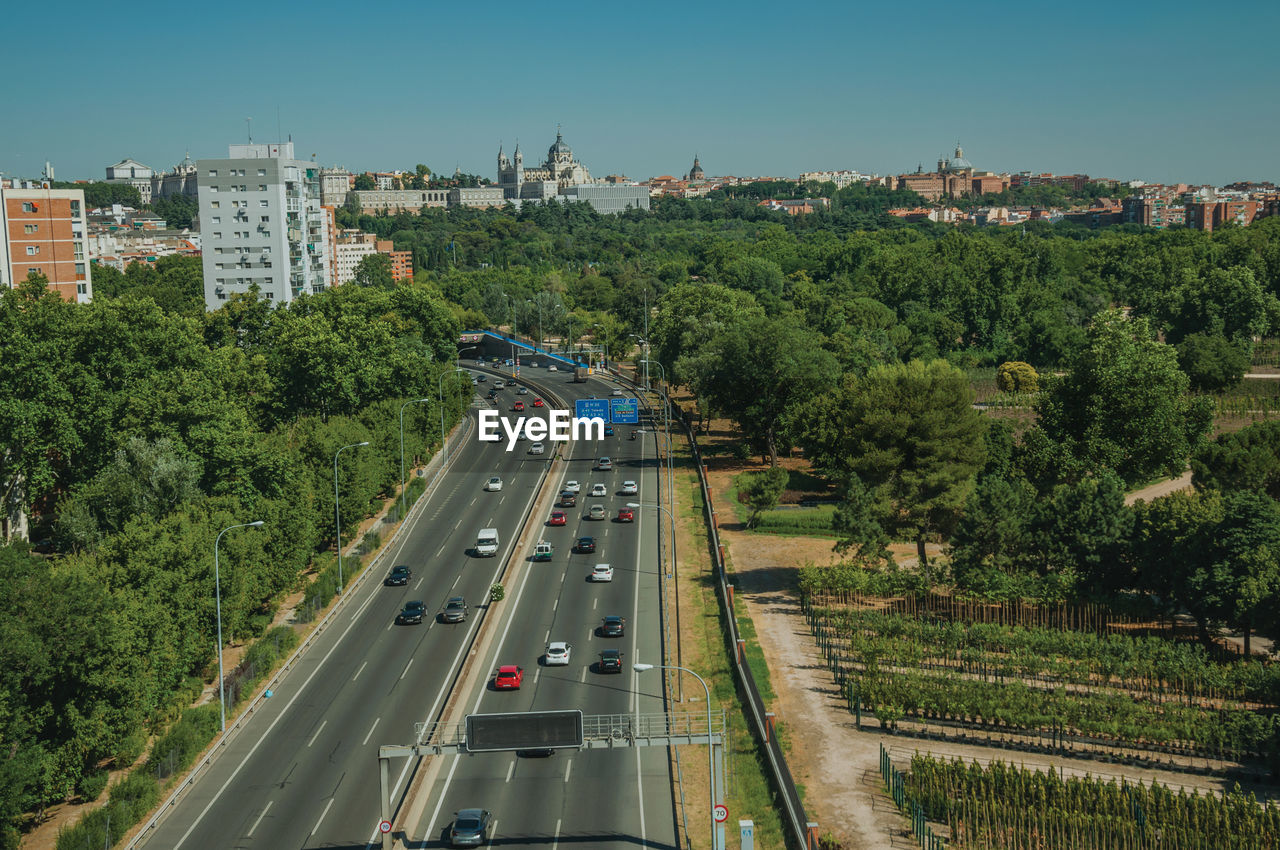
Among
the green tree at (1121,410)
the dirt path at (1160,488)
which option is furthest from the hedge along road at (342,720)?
the dirt path at (1160,488)

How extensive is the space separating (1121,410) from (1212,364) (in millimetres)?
33461

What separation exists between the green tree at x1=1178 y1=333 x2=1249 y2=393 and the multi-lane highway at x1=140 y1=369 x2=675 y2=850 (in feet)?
177

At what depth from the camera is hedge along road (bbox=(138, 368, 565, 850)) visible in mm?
35844

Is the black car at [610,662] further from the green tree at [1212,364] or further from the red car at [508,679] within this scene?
the green tree at [1212,364]

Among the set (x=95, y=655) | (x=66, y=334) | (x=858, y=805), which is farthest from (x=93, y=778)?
(x=66, y=334)

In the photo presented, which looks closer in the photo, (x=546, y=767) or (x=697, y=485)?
(x=546, y=767)

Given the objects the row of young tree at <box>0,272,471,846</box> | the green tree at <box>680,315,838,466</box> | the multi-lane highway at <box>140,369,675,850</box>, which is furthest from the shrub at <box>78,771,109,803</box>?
the green tree at <box>680,315,838,466</box>

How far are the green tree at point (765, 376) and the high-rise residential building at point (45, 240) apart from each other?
181ft

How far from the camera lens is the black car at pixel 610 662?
48.4 m

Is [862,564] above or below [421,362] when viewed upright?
below

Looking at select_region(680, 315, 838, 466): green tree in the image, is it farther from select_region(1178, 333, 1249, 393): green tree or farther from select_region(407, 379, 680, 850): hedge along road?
select_region(1178, 333, 1249, 393): green tree

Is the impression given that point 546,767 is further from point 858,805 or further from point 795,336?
point 795,336

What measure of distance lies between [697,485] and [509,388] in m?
43.2

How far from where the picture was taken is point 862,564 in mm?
58000
